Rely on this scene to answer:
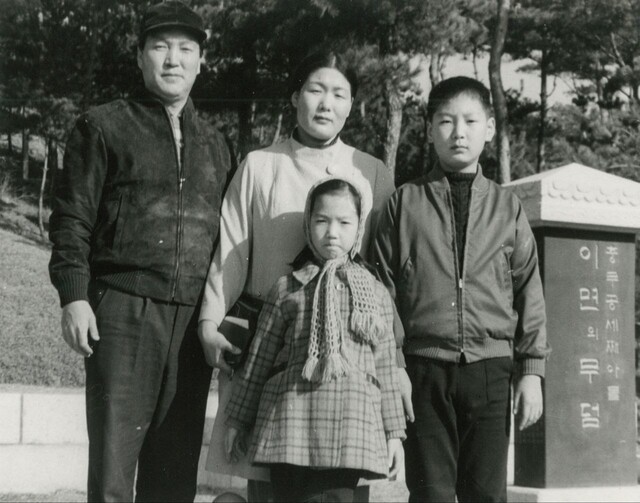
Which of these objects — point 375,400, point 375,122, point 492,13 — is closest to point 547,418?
point 375,400

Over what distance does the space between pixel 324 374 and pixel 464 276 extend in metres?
0.53

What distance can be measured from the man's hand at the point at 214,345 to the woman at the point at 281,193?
0.04 m

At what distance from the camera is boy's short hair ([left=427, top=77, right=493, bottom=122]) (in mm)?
2445

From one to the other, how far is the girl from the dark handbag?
0.25ft

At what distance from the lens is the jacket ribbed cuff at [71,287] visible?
2.21 m

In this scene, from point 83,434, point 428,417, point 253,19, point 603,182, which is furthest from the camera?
point 253,19

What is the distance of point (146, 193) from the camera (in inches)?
92.2

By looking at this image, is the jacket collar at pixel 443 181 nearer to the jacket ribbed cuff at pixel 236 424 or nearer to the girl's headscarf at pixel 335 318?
the girl's headscarf at pixel 335 318

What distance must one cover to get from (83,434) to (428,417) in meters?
2.88

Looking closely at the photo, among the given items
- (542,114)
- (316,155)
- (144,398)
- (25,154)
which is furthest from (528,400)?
(542,114)

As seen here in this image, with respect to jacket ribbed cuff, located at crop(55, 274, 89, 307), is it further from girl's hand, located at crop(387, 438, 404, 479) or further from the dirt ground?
the dirt ground

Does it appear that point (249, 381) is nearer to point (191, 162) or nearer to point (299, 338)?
point (299, 338)

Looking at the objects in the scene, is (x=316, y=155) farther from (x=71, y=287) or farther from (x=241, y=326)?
(x=71, y=287)

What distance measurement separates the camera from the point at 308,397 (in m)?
2.07
